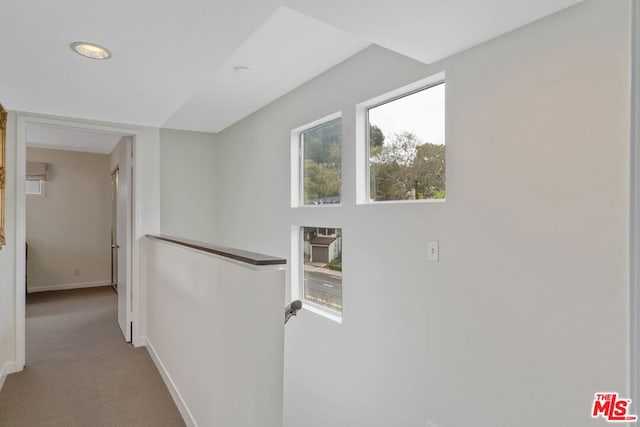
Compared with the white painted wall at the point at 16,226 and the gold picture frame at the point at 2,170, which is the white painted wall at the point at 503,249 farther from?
the gold picture frame at the point at 2,170

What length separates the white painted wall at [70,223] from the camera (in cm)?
586

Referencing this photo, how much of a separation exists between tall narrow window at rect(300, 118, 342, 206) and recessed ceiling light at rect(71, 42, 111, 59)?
1.51 m

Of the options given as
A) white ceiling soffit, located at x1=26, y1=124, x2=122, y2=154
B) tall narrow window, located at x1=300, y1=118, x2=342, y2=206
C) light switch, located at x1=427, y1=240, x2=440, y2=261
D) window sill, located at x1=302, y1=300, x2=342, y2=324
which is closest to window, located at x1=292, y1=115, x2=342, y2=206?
tall narrow window, located at x1=300, y1=118, x2=342, y2=206

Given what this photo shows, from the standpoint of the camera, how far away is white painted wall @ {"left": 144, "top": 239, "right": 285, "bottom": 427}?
1.42m

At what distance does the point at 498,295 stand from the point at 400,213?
2.22 ft

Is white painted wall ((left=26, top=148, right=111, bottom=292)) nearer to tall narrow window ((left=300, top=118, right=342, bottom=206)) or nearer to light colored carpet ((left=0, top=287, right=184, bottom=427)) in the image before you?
light colored carpet ((left=0, top=287, right=184, bottom=427))

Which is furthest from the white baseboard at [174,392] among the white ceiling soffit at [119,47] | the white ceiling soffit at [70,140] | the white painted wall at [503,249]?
the white ceiling soffit at [70,140]

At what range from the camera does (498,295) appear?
1656 mm

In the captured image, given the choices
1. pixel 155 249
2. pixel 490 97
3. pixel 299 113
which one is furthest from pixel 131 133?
pixel 490 97

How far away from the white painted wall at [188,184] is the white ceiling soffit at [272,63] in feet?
2.11

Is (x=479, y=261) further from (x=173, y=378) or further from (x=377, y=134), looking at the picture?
(x=173, y=378)

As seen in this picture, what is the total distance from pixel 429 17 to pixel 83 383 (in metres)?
3.35

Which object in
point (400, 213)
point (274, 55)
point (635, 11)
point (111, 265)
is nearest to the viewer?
point (635, 11)

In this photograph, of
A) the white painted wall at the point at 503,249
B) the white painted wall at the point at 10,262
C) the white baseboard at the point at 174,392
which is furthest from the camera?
the white painted wall at the point at 10,262
